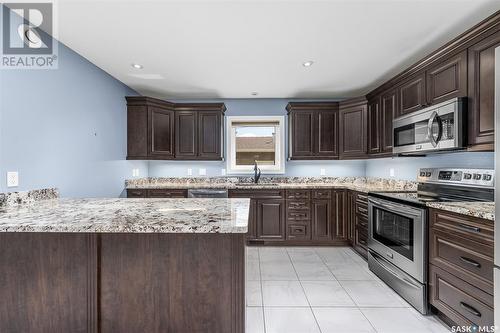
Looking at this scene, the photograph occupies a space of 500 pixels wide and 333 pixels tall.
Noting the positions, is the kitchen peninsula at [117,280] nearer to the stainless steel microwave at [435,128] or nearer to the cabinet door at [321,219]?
the stainless steel microwave at [435,128]

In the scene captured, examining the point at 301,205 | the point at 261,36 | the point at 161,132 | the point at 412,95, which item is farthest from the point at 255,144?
the point at 412,95

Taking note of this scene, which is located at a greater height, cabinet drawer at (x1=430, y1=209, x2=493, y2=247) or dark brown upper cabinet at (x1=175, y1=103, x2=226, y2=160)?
dark brown upper cabinet at (x1=175, y1=103, x2=226, y2=160)

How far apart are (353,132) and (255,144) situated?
65.2 inches

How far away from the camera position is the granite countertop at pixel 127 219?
1.28 metres

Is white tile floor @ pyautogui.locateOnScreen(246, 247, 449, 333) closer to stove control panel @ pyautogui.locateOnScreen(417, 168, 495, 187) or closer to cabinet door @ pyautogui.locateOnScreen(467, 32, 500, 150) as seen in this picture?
stove control panel @ pyautogui.locateOnScreen(417, 168, 495, 187)

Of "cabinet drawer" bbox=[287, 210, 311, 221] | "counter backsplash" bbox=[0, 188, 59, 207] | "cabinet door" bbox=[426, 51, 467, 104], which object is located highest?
"cabinet door" bbox=[426, 51, 467, 104]

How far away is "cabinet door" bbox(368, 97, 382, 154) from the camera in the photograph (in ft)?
11.4

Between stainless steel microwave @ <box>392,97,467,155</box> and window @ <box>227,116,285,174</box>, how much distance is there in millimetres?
2031

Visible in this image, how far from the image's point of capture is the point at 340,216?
3.80m

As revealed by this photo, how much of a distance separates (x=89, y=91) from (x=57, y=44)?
0.58 meters

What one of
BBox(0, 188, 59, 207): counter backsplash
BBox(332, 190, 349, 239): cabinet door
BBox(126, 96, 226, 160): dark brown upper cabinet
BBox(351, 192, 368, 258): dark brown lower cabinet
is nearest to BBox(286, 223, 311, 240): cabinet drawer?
BBox(332, 190, 349, 239): cabinet door

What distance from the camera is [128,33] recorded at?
2.30 metres

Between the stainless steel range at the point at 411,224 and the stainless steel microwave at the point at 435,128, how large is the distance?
14.9 inches

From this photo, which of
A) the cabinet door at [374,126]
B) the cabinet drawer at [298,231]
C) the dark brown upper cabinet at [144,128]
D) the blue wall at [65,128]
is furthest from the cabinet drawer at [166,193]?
the cabinet door at [374,126]
